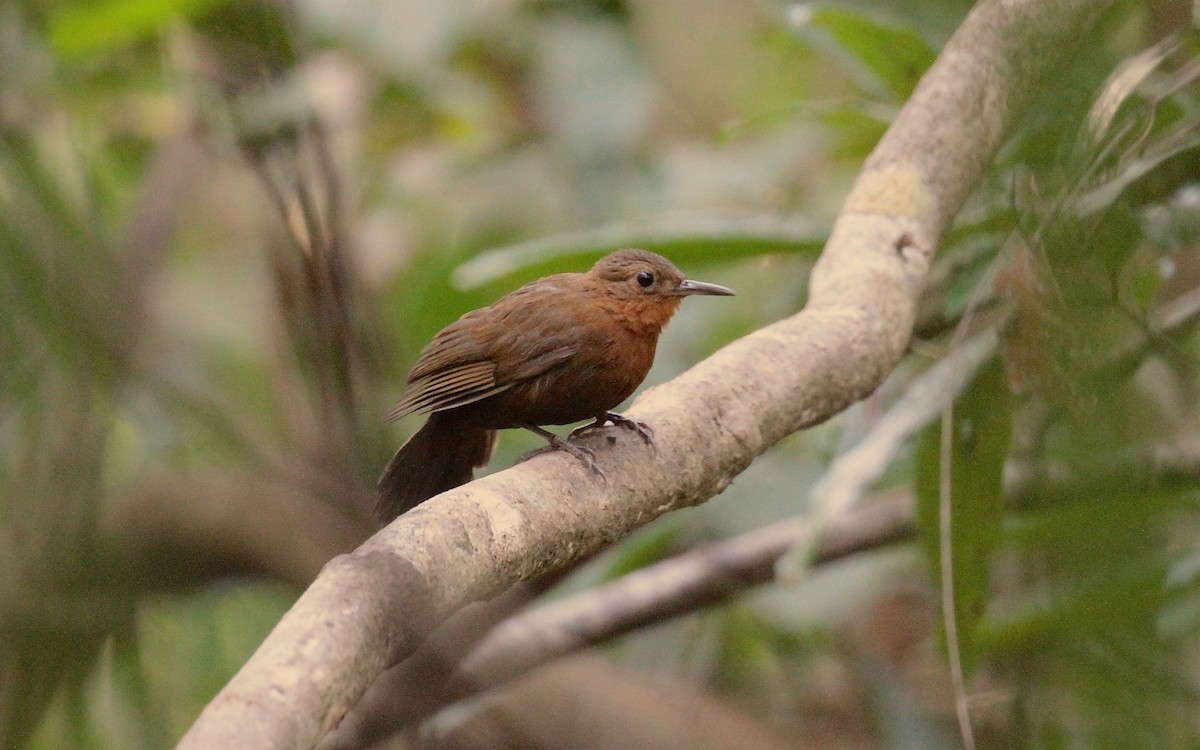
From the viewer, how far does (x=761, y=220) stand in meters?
3.22

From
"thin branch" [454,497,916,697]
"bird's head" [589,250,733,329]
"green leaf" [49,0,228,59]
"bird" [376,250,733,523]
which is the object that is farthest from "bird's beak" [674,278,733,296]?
"green leaf" [49,0,228,59]

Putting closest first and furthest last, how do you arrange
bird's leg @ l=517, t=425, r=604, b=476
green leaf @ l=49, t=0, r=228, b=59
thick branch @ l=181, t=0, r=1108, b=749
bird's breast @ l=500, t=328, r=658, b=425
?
thick branch @ l=181, t=0, r=1108, b=749 < bird's leg @ l=517, t=425, r=604, b=476 < bird's breast @ l=500, t=328, r=658, b=425 < green leaf @ l=49, t=0, r=228, b=59

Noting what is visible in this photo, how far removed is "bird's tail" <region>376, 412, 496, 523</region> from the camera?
7.73 ft

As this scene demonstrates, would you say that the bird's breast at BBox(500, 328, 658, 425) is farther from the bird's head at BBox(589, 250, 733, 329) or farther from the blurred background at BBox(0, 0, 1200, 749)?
the blurred background at BBox(0, 0, 1200, 749)

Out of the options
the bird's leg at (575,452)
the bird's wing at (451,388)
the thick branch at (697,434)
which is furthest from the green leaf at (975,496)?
the bird's wing at (451,388)

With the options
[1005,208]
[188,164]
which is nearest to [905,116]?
[1005,208]

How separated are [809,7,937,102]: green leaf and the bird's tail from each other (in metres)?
1.27

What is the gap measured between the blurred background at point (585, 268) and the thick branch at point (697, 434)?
0.08m

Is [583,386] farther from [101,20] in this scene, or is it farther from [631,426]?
[101,20]

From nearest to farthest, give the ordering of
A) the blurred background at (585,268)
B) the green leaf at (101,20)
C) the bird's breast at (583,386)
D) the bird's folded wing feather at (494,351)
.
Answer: the blurred background at (585,268)
the bird's folded wing feather at (494,351)
the bird's breast at (583,386)
the green leaf at (101,20)

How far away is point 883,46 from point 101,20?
2945 millimetres

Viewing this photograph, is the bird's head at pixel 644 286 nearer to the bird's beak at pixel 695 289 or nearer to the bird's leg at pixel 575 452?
the bird's beak at pixel 695 289

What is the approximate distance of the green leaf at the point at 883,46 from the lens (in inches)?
118

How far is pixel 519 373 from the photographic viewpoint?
2.51 metres
